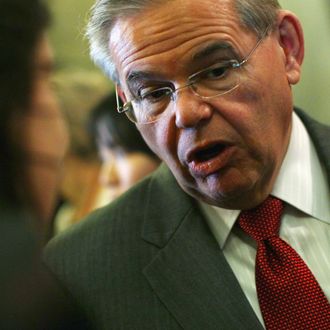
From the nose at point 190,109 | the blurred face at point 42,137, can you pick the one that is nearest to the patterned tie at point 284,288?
the nose at point 190,109

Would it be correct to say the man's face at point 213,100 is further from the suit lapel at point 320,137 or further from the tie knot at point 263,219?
the suit lapel at point 320,137

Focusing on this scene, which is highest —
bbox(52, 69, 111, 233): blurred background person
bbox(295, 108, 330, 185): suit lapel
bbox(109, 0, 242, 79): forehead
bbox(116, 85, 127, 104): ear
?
bbox(109, 0, 242, 79): forehead

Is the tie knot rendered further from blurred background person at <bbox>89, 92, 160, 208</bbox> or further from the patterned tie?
blurred background person at <bbox>89, 92, 160, 208</bbox>

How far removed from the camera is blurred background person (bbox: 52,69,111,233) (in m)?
3.86

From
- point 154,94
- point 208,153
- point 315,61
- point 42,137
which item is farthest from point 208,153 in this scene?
point 315,61

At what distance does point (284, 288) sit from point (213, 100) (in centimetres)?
52

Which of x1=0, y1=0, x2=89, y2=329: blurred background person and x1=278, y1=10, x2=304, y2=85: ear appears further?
x1=278, y1=10, x2=304, y2=85: ear

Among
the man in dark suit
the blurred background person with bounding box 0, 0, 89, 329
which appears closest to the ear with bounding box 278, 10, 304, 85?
the man in dark suit

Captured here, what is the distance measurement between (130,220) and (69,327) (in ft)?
2.96

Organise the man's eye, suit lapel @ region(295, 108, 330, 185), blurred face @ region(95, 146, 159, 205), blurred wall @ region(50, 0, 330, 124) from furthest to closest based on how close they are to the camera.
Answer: blurred wall @ region(50, 0, 330, 124)
blurred face @ region(95, 146, 159, 205)
suit lapel @ region(295, 108, 330, 185)
the man's eye

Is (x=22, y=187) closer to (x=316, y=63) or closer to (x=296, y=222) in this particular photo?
(x=296, y=222)

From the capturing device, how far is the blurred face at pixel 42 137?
0.96m

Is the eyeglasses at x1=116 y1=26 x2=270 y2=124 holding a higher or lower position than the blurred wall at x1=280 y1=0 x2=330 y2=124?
higher

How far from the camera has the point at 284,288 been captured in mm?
1624
